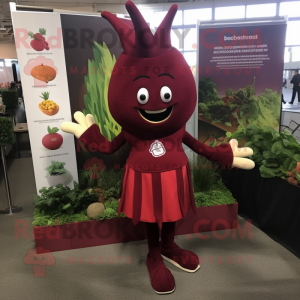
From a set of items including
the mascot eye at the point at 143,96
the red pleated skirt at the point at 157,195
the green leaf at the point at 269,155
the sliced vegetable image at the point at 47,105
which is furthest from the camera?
the sliced vegetable image at the point at 47,105

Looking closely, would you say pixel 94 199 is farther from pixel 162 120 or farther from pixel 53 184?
pixel 162 120

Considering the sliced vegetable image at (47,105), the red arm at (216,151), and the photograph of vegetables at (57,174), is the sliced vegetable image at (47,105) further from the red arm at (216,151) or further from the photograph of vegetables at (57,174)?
the red arm at (216,151)

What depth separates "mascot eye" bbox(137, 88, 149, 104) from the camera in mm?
1413

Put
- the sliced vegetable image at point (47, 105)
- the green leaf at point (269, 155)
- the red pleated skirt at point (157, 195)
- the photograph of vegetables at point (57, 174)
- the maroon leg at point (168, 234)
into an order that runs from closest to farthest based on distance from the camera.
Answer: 1. the red pleated skirt at point (157, 195)
2. the maroon leg at point (168, 234)
3. the green leaf at point (269, 155)
4. the sliced vegetable image at point (47, 105)
5. the photograph of vegetables at point (57, 174)

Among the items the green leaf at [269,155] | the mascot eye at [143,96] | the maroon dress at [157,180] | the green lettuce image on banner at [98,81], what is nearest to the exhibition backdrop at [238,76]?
the green leaf at [269,155]

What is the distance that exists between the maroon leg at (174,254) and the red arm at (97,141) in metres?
0.62

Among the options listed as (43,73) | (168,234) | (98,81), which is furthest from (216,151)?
(43,73)

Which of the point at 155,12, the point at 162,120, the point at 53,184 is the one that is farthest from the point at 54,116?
the point at 155,12

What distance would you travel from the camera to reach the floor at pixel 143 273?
1.71m

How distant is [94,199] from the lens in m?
2.29

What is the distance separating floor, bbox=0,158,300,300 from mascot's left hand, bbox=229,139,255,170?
0.72m

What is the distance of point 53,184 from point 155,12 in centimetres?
498

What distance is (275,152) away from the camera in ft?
6.64

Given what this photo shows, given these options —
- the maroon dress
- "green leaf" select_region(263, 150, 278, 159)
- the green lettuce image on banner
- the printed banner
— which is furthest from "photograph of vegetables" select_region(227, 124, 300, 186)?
the printed banner
